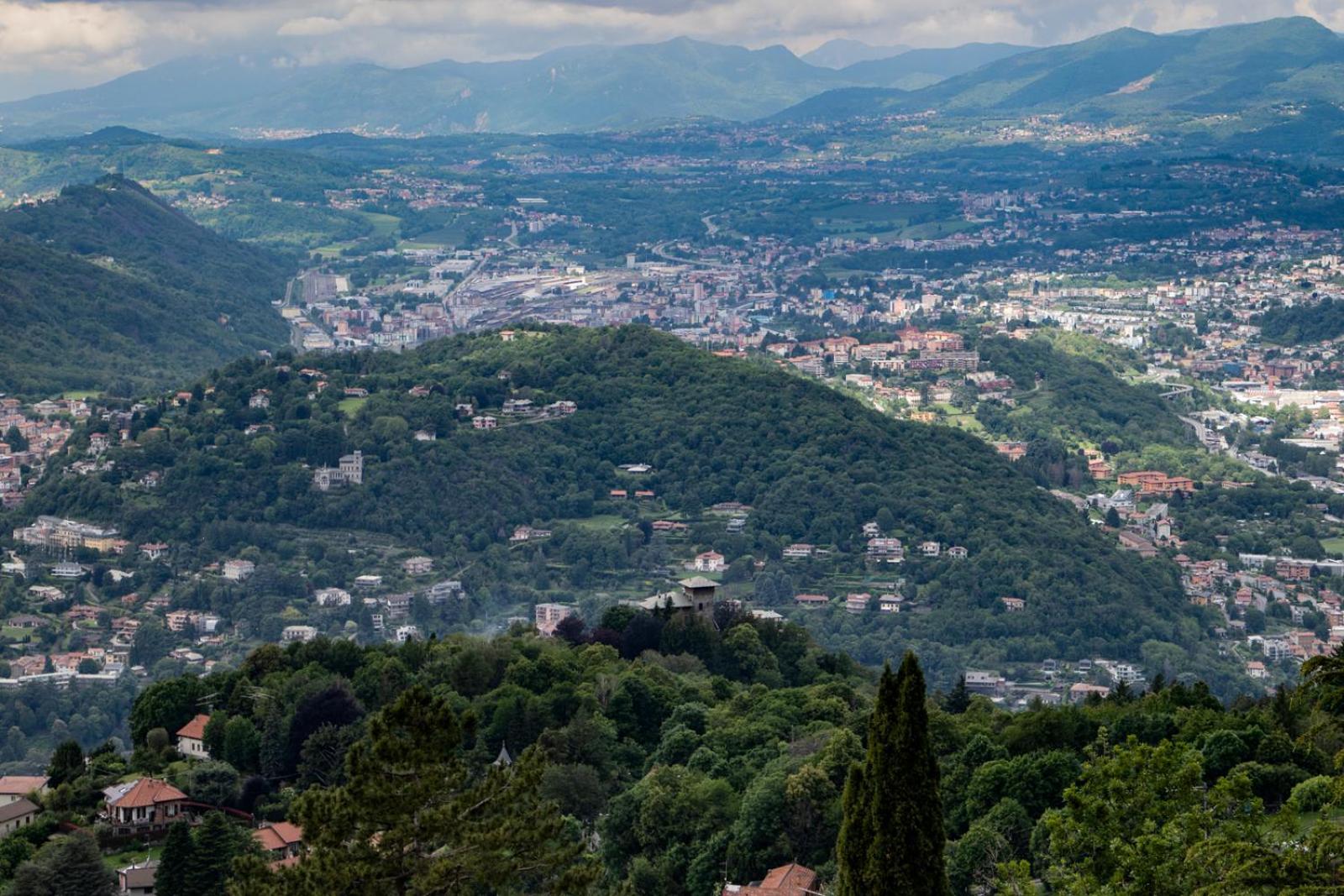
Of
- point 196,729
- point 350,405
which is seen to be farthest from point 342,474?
point 196,729

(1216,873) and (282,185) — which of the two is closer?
(1216,873)

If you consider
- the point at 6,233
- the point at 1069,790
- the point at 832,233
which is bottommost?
the point at 832,233

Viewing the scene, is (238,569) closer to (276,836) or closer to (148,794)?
(148,794)

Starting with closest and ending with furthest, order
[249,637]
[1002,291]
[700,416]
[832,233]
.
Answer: [249,637] < [700,416] < [1002,291] < [832,233]

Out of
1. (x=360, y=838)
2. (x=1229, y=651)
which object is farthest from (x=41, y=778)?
(x=1229, y=651)

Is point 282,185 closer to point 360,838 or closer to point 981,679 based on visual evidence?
point 981,679

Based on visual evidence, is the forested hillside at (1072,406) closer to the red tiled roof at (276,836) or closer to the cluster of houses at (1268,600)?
the cluster of houses at (1268,600)
